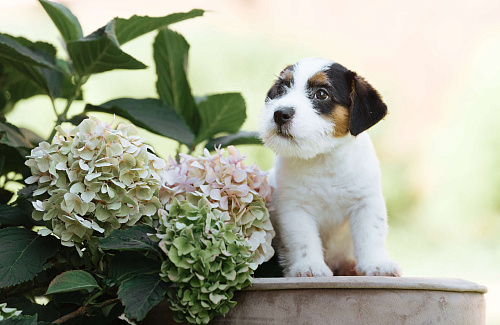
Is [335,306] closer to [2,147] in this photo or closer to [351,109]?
[351,109]

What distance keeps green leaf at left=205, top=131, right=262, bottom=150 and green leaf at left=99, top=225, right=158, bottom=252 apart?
714 millimetres

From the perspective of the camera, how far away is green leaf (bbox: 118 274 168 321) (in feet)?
3.86

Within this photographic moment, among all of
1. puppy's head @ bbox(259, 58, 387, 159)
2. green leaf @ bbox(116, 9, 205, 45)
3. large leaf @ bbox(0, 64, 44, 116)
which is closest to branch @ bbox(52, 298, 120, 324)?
puppy's head @ bbox(259, 58, 387, 159)

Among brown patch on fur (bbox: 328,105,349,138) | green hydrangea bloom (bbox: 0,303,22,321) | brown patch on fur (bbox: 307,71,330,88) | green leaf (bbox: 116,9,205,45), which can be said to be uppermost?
green leaf (bbox: 116,9,205,45)

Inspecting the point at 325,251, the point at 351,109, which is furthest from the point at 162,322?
the point at 351,109

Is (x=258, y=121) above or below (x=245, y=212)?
above

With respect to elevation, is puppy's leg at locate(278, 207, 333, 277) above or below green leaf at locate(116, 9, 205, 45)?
below

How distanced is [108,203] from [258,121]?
496mm

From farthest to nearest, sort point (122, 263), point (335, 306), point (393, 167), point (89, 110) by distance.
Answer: point (393, 167), point (89, 110), point (122, 263), point (335, 306)

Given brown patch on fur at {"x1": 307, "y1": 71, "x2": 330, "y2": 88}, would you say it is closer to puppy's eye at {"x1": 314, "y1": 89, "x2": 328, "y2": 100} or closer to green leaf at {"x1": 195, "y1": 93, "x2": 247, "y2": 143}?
puppy's eye at {"x1": 314, "y1": 89, "x2": 328, "y2": 100}

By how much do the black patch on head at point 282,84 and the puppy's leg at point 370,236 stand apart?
0.40 m

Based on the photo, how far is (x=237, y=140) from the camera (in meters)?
2.08

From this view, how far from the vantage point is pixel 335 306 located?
125 centimetres

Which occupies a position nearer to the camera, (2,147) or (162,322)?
(162,322)
